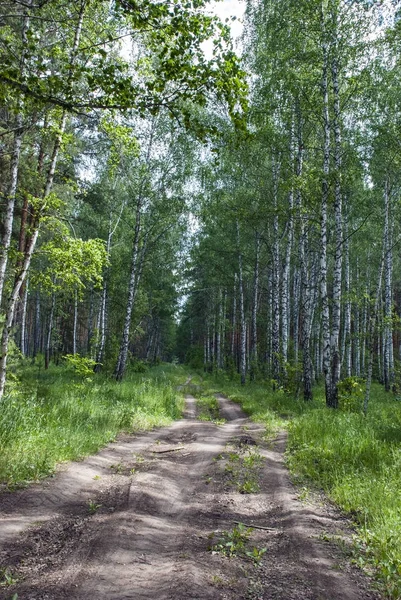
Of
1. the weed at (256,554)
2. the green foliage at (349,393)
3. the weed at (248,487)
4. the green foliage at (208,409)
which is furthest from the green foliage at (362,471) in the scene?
the green foliage at (208,409)

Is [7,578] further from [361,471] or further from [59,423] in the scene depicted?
[361,471]

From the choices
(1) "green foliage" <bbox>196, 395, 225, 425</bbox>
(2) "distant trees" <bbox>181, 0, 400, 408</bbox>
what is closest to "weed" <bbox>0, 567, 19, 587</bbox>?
(2) "distant trees" <bbox>181, 0, 400, 408</bbox>

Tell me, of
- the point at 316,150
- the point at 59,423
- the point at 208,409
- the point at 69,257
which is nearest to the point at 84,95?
the point at 69,257

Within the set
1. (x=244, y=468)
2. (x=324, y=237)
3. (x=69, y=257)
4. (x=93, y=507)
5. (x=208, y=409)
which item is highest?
(x=324, y=237)

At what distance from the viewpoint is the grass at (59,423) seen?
5.49 m

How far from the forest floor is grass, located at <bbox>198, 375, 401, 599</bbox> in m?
0.23

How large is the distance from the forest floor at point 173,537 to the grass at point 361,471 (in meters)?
0.23

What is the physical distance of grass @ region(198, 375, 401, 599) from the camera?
3605mm

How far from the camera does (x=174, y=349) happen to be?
2992 inches

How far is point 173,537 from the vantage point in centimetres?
382

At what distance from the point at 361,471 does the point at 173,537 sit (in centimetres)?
371

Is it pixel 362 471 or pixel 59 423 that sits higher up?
pixel 59 423

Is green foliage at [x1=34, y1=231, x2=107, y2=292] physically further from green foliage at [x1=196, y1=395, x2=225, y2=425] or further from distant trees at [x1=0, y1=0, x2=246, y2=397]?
green foliage at [x1=196, y1=395, x2=225, y2=425]

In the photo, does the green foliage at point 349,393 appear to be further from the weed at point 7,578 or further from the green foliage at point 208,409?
the weed at point 7,578
